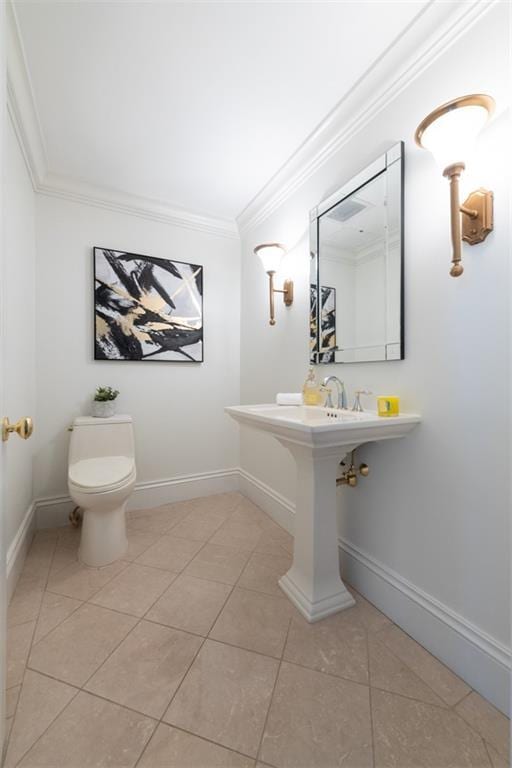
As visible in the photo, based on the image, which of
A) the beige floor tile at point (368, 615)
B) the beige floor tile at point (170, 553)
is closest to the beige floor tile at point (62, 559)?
the beige floor tile at point (170, 553)

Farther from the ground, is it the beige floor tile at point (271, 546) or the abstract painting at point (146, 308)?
the abstract painting at point (146, 308)

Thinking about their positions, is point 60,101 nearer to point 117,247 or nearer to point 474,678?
point 117,247

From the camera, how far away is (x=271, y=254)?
79.7 inches

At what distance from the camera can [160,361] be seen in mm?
2473

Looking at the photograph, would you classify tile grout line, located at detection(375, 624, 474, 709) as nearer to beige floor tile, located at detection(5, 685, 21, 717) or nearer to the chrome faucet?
the chrome faucet

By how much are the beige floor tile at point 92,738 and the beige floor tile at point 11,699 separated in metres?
0.16

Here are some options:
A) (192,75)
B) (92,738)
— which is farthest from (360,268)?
(92,738)

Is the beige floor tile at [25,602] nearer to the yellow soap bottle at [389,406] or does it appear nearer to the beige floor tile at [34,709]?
the beige floor tile at [34,709]

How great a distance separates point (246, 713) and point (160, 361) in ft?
6.71

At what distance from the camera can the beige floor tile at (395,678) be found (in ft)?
3.40

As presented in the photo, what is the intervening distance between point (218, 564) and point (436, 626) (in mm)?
1048

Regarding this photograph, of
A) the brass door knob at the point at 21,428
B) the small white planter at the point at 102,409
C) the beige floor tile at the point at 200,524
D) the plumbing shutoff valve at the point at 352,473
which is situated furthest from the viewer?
the small white planter at the point at 102,409

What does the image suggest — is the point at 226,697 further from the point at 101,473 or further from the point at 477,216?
the point at 477,216

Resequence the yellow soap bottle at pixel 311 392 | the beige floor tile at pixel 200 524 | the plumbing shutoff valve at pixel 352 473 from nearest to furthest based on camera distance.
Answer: the plumbing shutoff valve at pixel 352 473 → the yellow soap bottle at pixel 311 392 → the beige floor tile at pixel 200 524
